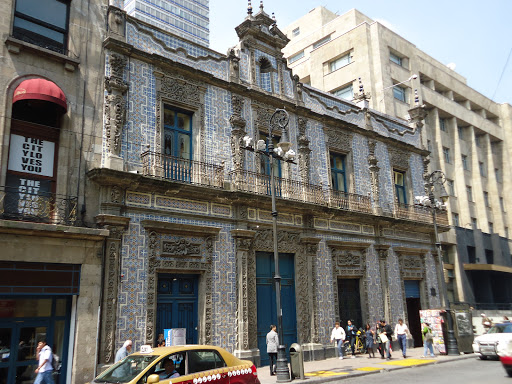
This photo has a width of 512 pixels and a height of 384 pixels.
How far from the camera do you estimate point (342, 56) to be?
122ft

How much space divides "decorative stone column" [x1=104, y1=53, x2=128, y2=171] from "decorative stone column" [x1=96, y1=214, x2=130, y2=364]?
5.47 feet

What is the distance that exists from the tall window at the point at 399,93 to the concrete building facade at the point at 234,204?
42.4 ft

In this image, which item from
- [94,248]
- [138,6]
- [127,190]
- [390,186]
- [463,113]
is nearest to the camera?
[94,248]

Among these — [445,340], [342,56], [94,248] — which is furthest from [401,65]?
[94,248]

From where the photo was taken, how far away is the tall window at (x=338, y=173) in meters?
21.1

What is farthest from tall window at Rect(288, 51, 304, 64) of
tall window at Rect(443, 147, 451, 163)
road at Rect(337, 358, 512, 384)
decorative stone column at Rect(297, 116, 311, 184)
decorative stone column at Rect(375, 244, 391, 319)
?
road at Rect(337, 358, 512, 384)

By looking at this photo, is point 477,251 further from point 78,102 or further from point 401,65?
point 78,102

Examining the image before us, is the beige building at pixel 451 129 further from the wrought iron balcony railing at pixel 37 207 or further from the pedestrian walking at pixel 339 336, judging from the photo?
the wrought iron balcony railing at pixel 37 207

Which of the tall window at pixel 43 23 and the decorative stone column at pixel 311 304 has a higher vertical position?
the tall window at pixel 43 23

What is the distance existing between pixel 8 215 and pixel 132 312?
430 centimetres

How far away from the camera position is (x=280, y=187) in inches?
708

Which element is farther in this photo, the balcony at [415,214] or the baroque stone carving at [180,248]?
the balcony at [415,214]

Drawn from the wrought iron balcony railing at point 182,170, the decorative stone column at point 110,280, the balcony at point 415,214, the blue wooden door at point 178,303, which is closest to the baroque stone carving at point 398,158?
the balcony at point 415,214

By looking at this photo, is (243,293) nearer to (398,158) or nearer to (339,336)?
(339,336)
